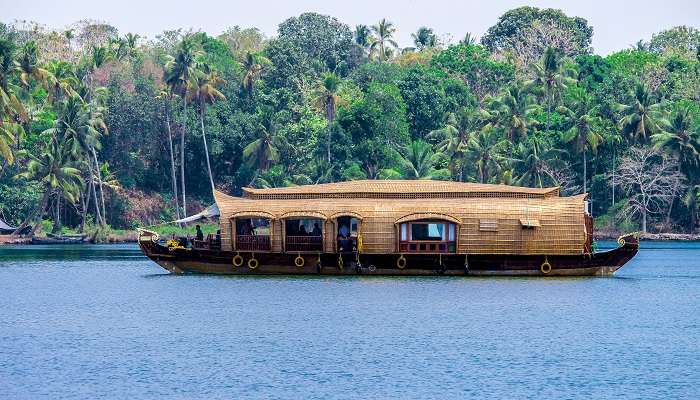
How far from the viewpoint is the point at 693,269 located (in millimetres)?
51531

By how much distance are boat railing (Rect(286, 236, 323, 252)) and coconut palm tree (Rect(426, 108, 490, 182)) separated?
35.7 metres

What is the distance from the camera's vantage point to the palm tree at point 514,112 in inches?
3137

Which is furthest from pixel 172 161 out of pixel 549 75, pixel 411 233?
pixel 411 233

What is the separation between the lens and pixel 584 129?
77.7m

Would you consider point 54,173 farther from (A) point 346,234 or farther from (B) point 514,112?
(A) point 346,234

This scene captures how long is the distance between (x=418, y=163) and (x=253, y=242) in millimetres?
28701

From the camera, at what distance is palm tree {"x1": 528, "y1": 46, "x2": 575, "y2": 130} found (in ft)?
271

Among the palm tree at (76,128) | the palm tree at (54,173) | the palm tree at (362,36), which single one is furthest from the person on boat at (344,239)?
the palm tree at (362,36)

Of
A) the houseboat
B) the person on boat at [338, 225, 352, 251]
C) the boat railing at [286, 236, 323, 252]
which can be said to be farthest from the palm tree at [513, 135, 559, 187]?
the boat railing at [286, 236, 323, 252]

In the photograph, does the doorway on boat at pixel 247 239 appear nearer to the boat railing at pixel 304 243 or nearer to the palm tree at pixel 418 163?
the boat railing at pixel 304 243

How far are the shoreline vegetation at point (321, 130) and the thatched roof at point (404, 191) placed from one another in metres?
27.1

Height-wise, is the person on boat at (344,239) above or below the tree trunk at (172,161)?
below

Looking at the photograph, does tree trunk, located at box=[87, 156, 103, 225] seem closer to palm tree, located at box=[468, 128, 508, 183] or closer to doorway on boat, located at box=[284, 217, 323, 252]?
palm tree, located at box=[468, 128, 508, 183]

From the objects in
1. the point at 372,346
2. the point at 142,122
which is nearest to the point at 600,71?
the point at 142,122
